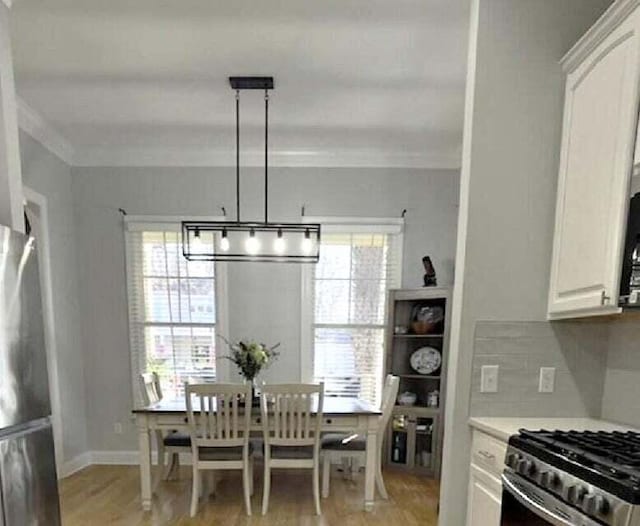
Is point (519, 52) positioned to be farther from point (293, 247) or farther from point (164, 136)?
point (164, 136)

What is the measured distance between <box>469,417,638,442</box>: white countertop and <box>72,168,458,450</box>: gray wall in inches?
87.5

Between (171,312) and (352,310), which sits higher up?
(352,310)

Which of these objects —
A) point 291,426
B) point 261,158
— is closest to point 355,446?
point 291,426

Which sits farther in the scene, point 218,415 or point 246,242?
point 246,242

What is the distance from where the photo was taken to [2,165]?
179cm

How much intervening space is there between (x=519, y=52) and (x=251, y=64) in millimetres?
1509

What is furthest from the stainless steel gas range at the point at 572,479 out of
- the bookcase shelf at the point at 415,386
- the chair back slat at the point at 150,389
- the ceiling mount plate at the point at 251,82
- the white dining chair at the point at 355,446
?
the chair back slat at the point at 150,389

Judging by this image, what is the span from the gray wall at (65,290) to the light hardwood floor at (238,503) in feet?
1.50

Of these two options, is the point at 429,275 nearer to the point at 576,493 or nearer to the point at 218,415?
the point at 218,415

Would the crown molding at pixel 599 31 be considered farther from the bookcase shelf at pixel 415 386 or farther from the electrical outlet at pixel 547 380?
the bookcase shelf at pixel 415 386

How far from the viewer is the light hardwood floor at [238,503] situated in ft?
9.43

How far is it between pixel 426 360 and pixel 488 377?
1997 millimetres

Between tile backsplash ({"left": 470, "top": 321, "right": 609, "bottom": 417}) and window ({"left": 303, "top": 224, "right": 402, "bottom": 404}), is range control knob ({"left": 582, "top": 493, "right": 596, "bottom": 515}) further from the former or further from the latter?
window ({"left": 303, "top": 224, "right": 402, "bottom": 404})

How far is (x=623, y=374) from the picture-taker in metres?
1.76
